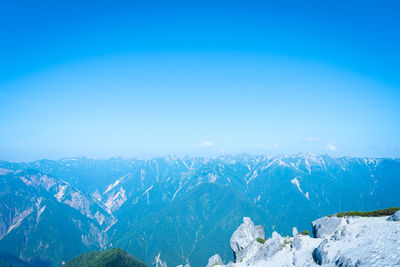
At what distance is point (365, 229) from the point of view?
99.3ft

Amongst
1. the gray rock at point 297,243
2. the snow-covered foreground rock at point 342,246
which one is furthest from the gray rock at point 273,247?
the gray rock at point 297,243

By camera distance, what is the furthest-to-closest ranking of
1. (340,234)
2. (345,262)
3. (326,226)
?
(326,226) < (340,234) < (345,262)

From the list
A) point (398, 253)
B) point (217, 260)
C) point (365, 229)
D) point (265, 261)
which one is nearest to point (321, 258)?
→ point (365, 229)

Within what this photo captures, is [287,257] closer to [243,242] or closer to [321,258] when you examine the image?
[321,258]

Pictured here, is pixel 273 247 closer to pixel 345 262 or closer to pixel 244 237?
pixel 345 262

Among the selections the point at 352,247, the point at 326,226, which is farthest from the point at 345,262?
the point at 326,226

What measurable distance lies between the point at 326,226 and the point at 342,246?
7878mm

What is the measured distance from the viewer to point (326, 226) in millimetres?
36531

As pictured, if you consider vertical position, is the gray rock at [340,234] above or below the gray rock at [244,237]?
above

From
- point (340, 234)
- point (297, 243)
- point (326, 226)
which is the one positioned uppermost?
point (340, 234)

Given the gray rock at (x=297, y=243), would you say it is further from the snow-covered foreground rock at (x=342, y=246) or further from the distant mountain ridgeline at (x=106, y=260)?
the distant mountain ridgeline at (x=106, y=260)

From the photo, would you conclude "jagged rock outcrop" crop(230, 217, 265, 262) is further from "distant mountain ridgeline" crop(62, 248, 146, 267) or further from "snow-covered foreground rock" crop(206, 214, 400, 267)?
"distant mountain ridgeline" crop(62, 248, 146, 267)

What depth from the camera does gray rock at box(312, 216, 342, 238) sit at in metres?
35.5

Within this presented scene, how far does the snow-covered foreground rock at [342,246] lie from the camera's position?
886 inches
